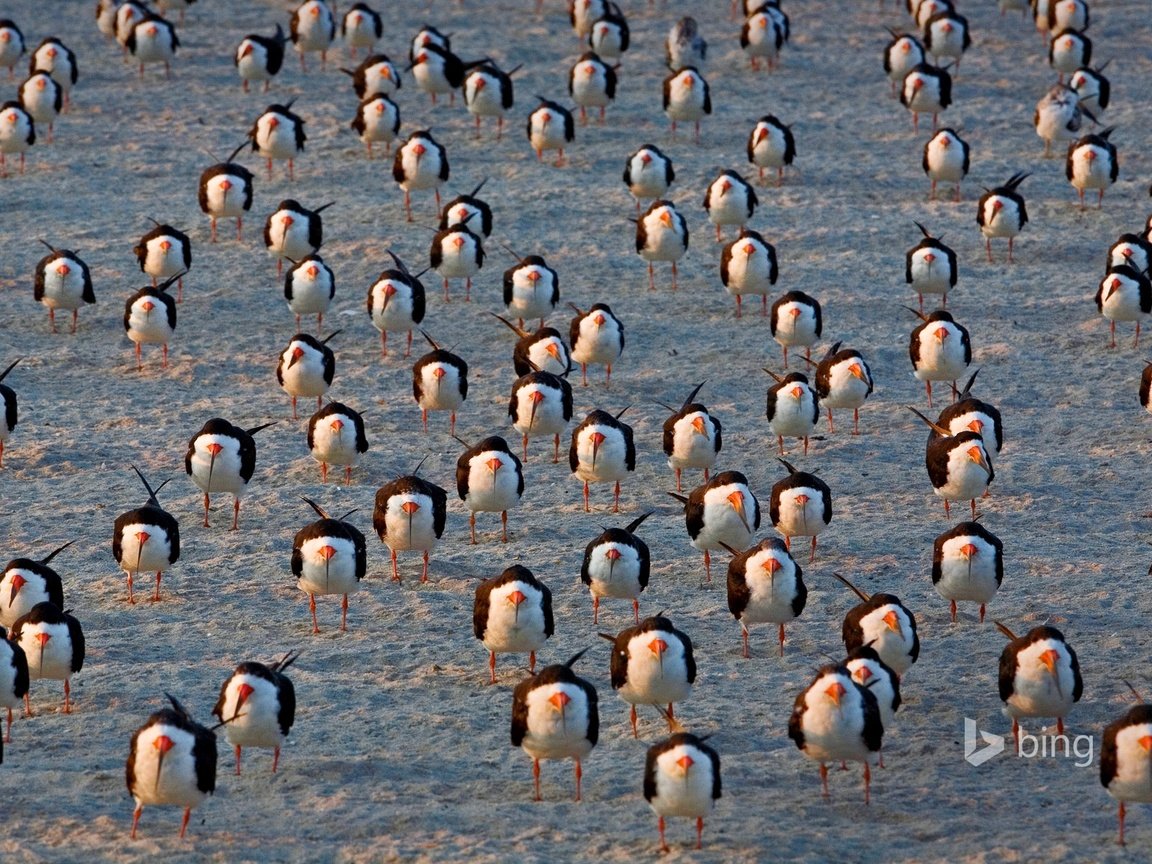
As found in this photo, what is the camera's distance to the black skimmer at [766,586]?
15.4 m

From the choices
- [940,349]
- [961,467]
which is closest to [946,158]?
[940,349]

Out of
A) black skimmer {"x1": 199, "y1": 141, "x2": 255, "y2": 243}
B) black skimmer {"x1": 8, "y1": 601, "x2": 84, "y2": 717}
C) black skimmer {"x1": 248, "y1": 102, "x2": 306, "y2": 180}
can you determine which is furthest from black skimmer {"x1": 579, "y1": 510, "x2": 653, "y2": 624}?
black skimmer {"x1": 248, "y1": 102, "x2": 306, "y2": 180}

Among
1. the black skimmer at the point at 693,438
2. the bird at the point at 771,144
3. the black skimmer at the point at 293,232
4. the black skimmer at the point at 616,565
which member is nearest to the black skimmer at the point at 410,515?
the black skimmer at the point at 616,565

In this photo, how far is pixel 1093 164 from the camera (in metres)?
24.8

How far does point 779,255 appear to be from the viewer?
24.1 m

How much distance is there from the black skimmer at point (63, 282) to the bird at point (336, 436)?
4.34 meters

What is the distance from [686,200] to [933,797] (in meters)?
13.0

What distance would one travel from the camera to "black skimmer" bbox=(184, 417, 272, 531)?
1789cm

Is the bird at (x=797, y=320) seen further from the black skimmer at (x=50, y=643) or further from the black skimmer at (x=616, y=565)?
the black skimmer at (x=50, y=643)

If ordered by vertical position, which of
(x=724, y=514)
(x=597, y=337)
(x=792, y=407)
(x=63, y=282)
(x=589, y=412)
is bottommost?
(x=724, y=514)

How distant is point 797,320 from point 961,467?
3665 mm

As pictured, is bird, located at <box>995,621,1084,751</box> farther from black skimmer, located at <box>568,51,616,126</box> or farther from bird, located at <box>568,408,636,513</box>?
black skimmer, located at <box>568,51,616,126</box>

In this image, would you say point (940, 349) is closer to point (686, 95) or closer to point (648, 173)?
point (648, 173)

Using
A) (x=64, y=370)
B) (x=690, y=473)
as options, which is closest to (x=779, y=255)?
(x=690, y=473)
